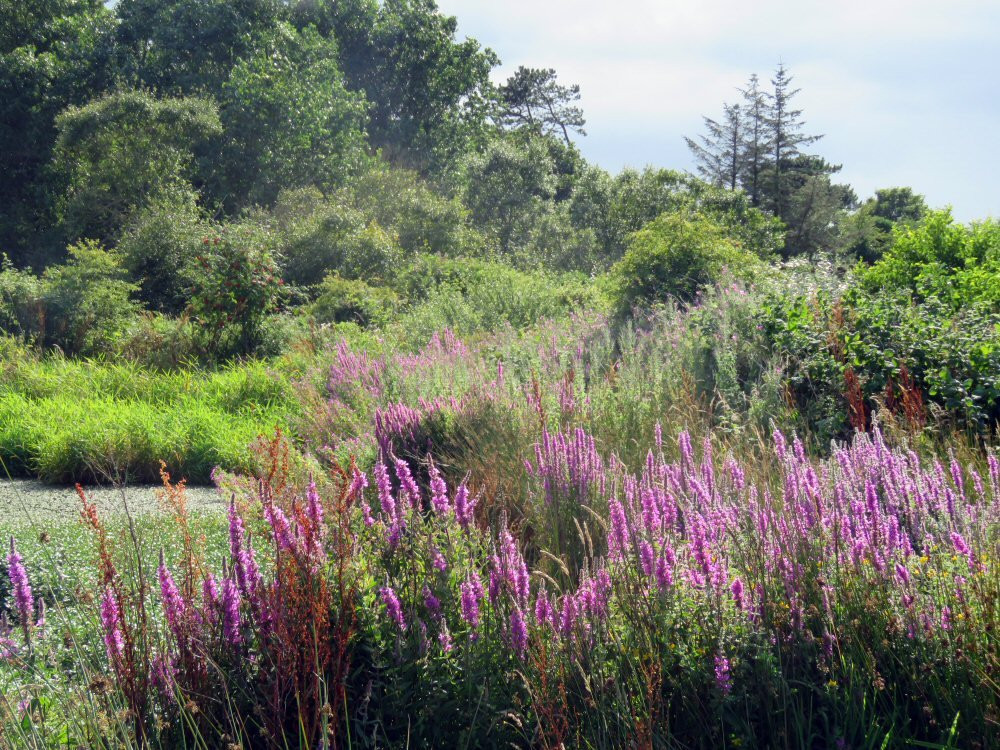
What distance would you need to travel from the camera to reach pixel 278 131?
29.0m

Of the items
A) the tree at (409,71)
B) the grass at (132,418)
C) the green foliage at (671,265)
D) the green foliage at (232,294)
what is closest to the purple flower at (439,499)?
the grass at (132,418)

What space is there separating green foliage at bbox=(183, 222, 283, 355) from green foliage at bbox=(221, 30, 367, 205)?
51.9 ft

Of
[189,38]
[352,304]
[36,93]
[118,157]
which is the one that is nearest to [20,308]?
[352,304]

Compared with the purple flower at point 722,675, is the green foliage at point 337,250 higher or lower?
higher

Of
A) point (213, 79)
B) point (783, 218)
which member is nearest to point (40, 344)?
point (213, 79)

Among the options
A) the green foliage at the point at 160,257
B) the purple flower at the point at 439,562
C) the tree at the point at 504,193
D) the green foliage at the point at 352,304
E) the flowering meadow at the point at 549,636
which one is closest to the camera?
the flowering meadow at the point at 549,636

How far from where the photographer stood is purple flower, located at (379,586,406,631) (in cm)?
236

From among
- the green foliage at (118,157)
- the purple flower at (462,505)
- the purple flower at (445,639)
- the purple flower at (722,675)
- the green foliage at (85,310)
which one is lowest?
the purple flower at (722,675)

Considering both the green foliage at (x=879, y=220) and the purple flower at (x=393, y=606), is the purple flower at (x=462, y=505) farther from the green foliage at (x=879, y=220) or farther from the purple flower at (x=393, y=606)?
the green foliage at (x=879, y=220)

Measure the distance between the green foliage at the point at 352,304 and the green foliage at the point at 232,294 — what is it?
199 cm

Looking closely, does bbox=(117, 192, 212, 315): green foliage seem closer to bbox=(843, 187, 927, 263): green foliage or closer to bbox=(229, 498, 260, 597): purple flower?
bbox=(229, 498, 260, 597): purple flower

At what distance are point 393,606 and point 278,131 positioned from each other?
1148 inches

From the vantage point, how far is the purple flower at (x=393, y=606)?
236cm

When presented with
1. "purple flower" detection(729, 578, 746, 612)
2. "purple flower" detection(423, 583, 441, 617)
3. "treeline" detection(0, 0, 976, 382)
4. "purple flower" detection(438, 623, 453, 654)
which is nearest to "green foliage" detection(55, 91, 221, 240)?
"treeline" detection(0, 0, 976, 382)
